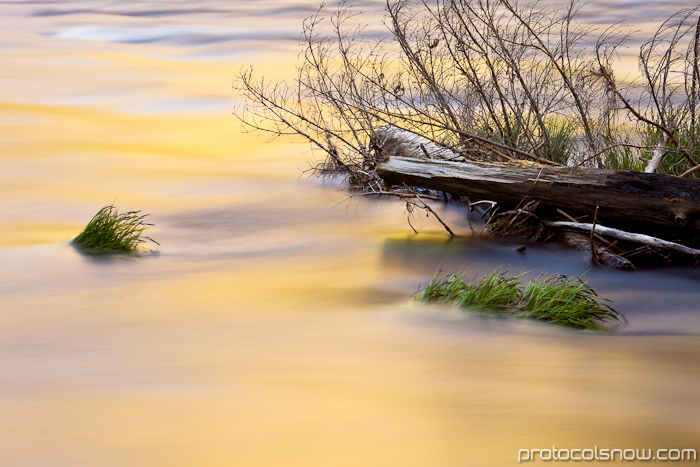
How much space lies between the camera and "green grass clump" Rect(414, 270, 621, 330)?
15.3 feet

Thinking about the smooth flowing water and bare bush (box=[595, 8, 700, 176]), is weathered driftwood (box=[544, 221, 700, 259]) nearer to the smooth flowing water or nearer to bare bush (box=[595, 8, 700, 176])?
the smooth flowing water

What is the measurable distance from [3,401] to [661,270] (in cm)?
460

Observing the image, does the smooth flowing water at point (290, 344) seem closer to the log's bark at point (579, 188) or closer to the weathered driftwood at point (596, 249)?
the weathered driftwood at point (596, 249)

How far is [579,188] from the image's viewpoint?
19.5 feet

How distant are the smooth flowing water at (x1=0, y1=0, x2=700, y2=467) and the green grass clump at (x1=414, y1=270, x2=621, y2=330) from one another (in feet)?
0.57

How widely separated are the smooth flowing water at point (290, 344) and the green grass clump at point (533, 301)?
17 centimetres

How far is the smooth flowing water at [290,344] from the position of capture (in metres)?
2.93

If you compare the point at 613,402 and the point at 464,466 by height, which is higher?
the point at 613,402

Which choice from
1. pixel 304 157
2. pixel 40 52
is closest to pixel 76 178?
pixel 304 157

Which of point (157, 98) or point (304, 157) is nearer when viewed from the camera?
point (304, 157)

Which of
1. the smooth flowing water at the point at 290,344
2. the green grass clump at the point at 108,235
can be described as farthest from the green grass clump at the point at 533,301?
the green grass clump at the point at 108,235

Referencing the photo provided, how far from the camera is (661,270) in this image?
5.79m

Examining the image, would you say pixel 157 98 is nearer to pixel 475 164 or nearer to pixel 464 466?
pixel 475 164

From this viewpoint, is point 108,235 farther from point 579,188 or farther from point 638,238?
point 638,238
